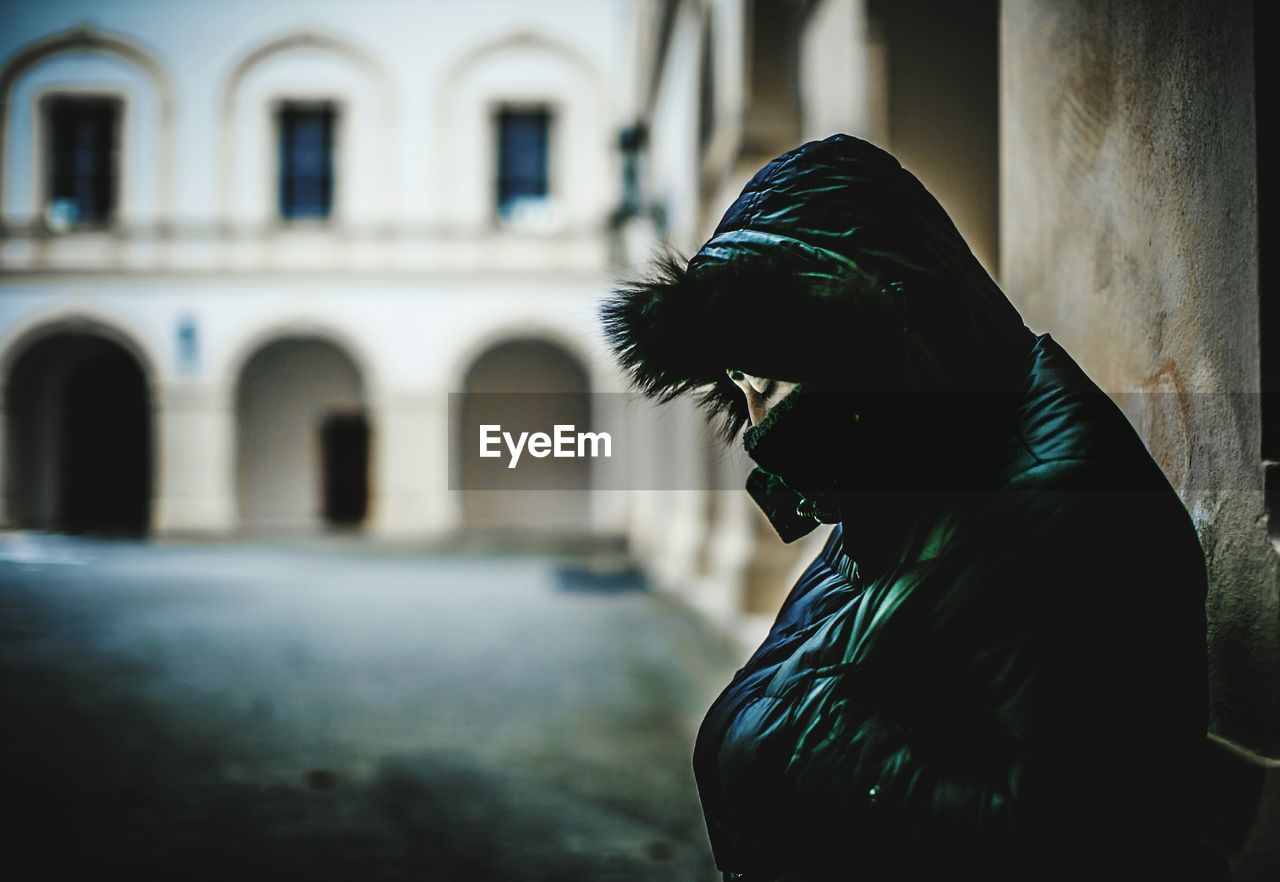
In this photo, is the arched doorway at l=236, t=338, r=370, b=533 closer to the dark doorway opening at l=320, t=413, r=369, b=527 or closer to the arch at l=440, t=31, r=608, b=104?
the dark doorway opening at l=320, t=413, r=369, b=527

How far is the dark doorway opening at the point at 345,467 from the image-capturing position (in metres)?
21.8

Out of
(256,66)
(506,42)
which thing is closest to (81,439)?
(256,66)

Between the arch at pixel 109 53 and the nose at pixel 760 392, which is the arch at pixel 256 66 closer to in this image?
the arch at pixel 109 53

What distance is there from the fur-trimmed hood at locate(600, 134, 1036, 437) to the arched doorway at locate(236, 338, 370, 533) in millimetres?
21355

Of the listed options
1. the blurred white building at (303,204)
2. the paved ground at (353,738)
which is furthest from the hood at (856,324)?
the blurred white building at (303,204)

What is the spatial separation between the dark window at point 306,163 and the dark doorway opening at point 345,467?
14.2 ft

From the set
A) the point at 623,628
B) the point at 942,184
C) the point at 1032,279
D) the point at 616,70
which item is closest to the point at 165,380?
the point at 616,70

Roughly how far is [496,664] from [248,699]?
1718mm

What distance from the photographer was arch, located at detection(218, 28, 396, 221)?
65.2 ft

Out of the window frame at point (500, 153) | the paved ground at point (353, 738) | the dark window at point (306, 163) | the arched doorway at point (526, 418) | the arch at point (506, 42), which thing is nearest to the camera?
the paved ground at point (353, 738)

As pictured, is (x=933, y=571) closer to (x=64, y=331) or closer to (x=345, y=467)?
(x=345, y=467)

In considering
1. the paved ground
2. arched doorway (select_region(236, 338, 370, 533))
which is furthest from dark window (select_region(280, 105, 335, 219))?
the paved ground

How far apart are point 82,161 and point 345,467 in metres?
7.81

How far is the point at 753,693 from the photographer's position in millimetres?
994
